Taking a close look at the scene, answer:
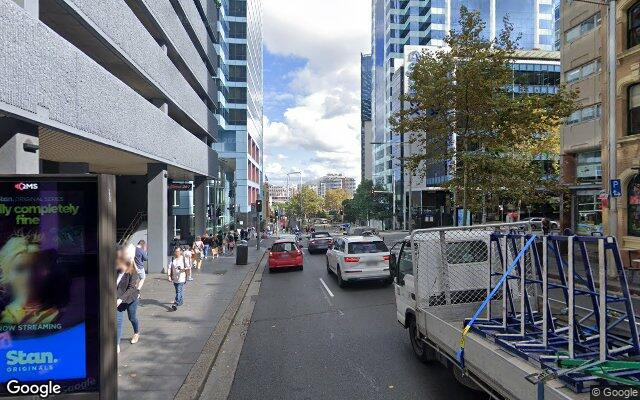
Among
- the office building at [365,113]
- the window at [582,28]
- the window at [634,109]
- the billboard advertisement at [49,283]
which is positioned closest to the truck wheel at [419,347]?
the billboard advertisement at [49,283]

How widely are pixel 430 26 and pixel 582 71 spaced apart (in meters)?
61.5

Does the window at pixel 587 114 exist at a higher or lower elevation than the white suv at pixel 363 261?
higher

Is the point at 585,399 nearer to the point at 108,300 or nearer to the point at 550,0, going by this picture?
the point at 108,300

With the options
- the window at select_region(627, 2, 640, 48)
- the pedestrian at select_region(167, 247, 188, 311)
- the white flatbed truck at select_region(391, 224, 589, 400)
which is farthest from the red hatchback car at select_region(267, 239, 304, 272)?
the window at select_region(627, 2, 640, 48)

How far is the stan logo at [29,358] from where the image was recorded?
12.5ft

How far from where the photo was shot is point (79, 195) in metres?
3.86

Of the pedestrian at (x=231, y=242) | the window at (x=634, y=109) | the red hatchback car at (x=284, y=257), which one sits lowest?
the pedestrian at (x=231, y=242)

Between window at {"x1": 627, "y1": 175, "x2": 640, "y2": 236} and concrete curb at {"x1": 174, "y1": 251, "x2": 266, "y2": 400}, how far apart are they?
55.5 feet

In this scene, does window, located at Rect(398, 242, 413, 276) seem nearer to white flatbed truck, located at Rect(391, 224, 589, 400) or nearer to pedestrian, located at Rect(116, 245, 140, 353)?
white flatbed truck, located at Rect(391, 224, 589, 400)

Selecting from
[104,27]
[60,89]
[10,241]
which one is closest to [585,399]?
[10,241]

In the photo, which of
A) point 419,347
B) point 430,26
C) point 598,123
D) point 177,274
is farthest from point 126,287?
point 430,26

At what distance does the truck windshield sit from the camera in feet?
43.9

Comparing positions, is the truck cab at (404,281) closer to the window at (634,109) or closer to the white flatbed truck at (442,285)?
the white flatbed truck at (442,285)

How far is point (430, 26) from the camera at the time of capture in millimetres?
78688
